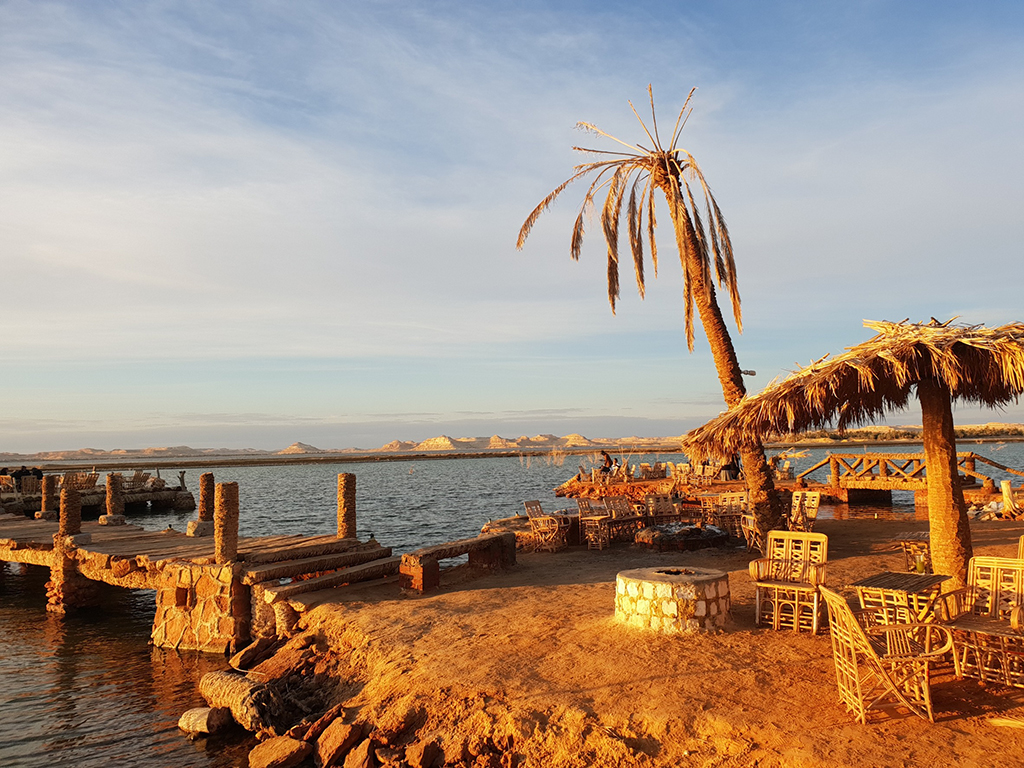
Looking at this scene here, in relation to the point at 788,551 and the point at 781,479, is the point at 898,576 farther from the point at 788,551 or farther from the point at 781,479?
the point at 781,479

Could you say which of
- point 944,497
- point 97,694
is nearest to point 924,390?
point 944,497

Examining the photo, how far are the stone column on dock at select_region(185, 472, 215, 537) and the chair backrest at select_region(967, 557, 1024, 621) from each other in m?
15.1

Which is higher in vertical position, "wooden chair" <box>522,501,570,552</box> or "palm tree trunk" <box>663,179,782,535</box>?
"palm tree trunk" <box>663,179,782,535</box>

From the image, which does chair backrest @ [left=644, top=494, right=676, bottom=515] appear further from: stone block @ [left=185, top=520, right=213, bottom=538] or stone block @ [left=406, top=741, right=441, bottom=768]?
stone block @ [left=406, top=741, right=441, bottom=768]

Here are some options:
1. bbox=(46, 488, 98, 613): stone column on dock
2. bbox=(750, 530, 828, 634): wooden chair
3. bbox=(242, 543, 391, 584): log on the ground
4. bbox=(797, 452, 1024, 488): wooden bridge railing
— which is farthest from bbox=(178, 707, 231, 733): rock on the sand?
bbox=(797, 452, 1024, 488): wooden bridge railing

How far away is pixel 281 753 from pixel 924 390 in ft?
26.1

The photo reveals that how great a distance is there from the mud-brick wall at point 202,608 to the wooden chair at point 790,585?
7.91 m

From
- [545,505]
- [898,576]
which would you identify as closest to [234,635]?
[898,576]

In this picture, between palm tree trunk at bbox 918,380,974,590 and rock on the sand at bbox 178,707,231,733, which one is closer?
palm tree trunk at bbox 918,380,974,590

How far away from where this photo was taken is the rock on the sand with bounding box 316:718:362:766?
673 centimetres

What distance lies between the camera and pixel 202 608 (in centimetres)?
1158

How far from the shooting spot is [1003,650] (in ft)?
19.6

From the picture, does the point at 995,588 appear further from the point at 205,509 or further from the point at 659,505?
the point at 205,509

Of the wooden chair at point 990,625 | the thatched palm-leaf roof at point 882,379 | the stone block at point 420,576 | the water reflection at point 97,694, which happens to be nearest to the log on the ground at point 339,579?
the stone block at point 420,576
